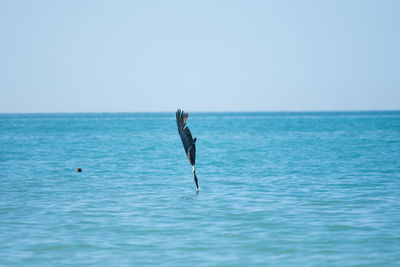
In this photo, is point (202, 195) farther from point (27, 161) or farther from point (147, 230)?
point (27, 161)

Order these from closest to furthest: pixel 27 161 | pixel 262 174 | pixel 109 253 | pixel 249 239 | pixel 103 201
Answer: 1. pixel 109 253
2. pixel 249 239
3. pixel 103 201
4. pixel 262 174
5. pixel 27 161

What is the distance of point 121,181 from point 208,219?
9451mm

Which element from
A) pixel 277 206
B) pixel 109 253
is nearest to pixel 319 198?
pixel 277 206

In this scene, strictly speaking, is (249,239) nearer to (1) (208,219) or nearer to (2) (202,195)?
(1) (208,219)

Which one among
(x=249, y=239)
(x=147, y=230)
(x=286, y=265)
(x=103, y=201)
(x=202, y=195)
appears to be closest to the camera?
(x=286, y=265)

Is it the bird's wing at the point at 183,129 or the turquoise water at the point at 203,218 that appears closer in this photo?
the turquoise water at the point at 203,218

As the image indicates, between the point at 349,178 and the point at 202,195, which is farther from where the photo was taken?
the point at 349,178

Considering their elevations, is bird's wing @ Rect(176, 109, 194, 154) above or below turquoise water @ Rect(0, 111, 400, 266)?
above

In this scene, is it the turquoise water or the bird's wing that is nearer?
the turquoise water

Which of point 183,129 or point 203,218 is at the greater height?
point 183,129

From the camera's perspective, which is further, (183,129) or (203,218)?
(183,129)

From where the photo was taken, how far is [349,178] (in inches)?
895

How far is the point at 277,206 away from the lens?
15.6 m

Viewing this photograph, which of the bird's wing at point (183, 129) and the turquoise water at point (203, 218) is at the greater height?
the bird's wing at point (183, 129)
